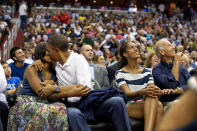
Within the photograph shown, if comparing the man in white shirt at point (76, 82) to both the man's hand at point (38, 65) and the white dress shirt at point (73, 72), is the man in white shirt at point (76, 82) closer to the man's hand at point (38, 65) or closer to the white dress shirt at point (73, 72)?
the white dress shirt at point (73, 72)

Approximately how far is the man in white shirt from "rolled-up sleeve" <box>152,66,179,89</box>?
2.62 feet

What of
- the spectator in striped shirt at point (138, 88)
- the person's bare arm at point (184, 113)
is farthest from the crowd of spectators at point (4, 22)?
the person's bare arm at point (184, 113)

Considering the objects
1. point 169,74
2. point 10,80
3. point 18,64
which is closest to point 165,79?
point 169,74

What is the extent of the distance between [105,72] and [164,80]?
1075 millimetres

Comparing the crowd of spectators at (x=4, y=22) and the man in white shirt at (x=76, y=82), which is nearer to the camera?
the man in white shirt at (x=76, y=82)

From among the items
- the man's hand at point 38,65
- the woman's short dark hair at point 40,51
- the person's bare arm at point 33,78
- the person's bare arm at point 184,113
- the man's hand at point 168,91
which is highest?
the person's bare arm at point 184,113

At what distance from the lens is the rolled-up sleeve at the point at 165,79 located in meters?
3.88

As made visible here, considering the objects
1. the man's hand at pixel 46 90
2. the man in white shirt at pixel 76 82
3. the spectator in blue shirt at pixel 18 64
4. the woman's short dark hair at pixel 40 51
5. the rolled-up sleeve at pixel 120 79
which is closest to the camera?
the man in white shirt at pixel 76 82

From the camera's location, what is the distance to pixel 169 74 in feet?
13.0

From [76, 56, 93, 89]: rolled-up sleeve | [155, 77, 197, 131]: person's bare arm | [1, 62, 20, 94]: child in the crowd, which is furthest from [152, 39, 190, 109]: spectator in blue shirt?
[155, 77, 197, 131]: person's bare arm

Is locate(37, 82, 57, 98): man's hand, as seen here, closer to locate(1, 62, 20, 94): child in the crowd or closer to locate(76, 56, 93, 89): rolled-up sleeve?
locate(76, 56, 93, 89): rolled-up sleeve

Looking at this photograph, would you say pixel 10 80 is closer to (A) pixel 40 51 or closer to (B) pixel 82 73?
(A) pixel 40 51

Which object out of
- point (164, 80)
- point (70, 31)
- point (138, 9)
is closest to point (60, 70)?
point (164, 80)

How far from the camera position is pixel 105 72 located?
4.75 m
